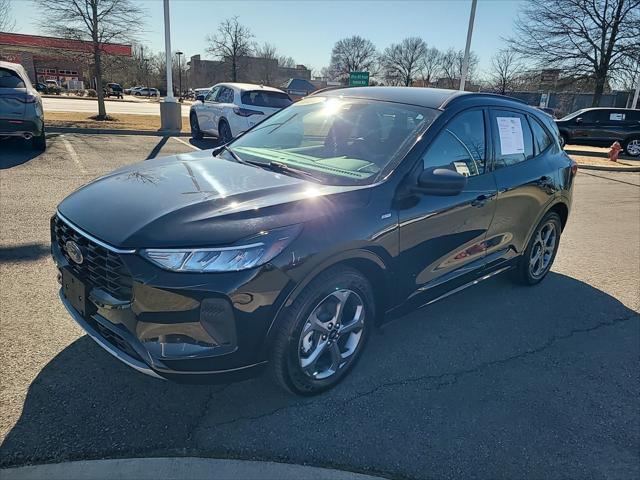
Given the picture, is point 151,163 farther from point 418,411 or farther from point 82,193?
point 418,411

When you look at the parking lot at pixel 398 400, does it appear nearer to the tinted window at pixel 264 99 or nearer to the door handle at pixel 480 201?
the door handle at pixel 480 201

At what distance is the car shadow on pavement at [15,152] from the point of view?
27.9ft

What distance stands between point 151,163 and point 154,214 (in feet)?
4.03

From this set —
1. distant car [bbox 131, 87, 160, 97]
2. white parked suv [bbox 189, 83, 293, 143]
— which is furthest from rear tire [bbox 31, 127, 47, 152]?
distant car [bbox 131, 87, 160, 97]

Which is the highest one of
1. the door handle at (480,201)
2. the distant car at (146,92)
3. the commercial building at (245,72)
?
the commercial building at (245,72)

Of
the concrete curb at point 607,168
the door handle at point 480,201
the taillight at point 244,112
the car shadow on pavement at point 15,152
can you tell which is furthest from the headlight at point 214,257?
the concrete curb at point 607,168

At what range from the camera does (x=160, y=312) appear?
2184 millimetres

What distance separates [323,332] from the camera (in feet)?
8.82

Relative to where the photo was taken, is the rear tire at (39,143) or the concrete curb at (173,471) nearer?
the concrete curb at (173,471)

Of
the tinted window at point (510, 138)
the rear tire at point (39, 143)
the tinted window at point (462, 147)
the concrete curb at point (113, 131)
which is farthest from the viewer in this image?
the concrete curb at point (113, 131)

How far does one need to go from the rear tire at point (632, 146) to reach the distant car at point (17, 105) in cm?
1996

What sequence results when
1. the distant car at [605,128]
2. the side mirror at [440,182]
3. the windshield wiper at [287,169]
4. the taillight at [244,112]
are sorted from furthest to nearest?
1. the distant car at [605,128]
2. the taillight at [244,112]
3. the windshield wiper at [287,169]
4. the side mirror at [440,182]

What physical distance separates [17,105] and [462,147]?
8818mm

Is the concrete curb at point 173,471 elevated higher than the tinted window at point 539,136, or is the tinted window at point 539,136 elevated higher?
the tinted window at point 539,136
